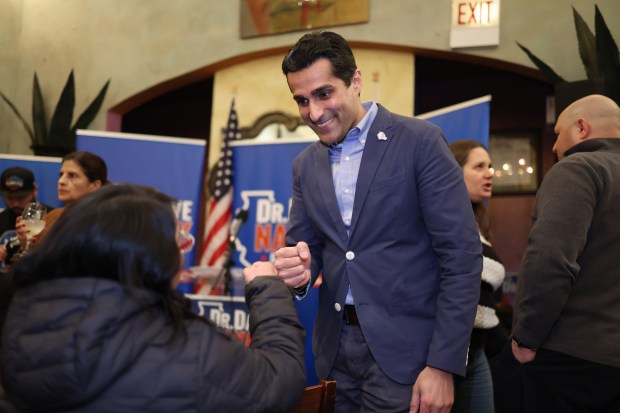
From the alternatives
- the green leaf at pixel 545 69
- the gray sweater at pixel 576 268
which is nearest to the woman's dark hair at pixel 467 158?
the gray sweater at pixel 576 268

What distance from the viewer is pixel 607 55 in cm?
463

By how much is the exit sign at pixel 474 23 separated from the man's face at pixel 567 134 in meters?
3.17

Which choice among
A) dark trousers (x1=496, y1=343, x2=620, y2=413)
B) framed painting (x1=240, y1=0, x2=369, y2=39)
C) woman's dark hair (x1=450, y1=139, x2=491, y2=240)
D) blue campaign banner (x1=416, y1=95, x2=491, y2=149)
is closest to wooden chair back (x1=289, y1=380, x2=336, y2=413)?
dark trousers (x1=496, y1=343, x2=620, y2=413)

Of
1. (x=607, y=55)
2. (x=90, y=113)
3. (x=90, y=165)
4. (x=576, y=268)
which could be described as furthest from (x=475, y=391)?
(x=90, y=113)

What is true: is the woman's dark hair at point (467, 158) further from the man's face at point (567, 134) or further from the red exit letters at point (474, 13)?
the red exit letters at point (474, 13)

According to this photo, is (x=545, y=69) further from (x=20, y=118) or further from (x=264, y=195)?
(x=20, y=118)

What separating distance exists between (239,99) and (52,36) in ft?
8.67

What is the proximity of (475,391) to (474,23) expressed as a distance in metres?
3.76

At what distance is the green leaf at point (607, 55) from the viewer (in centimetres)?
453

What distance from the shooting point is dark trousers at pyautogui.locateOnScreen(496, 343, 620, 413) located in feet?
6.80

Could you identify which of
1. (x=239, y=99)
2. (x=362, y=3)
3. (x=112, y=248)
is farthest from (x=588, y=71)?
(x=112, y=248)

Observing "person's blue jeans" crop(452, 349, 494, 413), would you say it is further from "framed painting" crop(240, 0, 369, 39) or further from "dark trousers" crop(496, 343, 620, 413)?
"framed painting" crop(240, 0, 369, 39)

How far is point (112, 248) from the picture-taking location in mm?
1132

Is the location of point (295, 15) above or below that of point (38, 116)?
above
